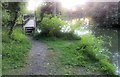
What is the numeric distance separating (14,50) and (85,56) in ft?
9.23

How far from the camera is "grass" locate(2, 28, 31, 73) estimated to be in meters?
8.50

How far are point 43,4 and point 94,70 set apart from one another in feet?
31.8

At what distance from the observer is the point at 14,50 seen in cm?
1010

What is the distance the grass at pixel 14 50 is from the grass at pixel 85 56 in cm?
135

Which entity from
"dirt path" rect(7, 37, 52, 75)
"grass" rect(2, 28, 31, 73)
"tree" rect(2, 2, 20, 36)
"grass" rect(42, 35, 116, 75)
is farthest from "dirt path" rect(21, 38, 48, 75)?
"tree" rect(2, 2, 20, 36)

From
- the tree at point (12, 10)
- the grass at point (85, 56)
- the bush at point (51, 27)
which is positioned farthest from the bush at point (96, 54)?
the tree at point (12, 10)

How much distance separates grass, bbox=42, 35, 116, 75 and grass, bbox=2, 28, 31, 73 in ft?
4.44

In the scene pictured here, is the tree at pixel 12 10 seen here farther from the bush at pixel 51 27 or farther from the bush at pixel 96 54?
the bush at pixel 96 54

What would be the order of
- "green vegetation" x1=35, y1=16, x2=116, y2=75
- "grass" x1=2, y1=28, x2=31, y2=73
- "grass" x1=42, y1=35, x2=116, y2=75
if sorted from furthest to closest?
"green vegetation" x1=35, y1=16, x2=116, y2=75 → "grass" x1=42, y1=35, x2=116, y2=75 → "grass" x1=2, y1=28, x2=31, y2=73

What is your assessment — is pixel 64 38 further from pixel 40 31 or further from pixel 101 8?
pixel 101 8

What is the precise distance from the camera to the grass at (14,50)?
27.9 ft

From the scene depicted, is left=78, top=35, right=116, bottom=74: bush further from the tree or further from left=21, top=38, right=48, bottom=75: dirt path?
the tree

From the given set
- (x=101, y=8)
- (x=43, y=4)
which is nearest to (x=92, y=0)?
(x=101, y=8)

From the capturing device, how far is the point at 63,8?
22703 mm
